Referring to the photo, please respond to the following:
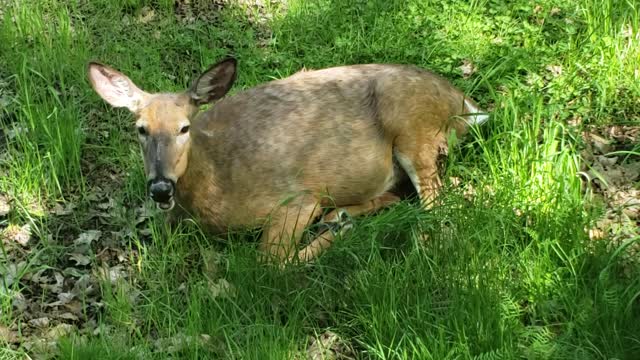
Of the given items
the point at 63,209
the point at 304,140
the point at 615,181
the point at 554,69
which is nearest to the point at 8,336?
the point at 63,209

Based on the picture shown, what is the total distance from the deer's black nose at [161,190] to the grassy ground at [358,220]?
291 millimetres

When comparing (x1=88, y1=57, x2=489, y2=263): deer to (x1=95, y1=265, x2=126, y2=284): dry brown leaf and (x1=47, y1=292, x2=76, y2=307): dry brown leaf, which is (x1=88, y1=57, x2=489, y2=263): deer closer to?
(x1=95, y1=265, x2=126, y2=284): dry brown leaf

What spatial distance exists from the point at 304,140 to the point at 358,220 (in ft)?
2.11

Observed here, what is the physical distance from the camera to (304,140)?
18.1 ft

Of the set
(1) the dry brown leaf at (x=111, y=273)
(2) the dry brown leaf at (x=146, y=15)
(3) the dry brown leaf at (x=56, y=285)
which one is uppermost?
(2) the dry brown leaf at (x=146, y=15)

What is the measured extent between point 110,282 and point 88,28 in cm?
302

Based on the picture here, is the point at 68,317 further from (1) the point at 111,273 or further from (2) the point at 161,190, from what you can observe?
(2) the point at 161,190

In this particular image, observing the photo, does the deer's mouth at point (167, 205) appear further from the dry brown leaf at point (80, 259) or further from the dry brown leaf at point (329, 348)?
the dry brown leaf at point (329, 348)

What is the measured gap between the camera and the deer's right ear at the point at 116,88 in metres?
5.29

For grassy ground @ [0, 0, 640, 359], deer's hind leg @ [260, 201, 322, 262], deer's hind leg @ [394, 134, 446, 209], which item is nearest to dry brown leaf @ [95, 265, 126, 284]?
grassy ground @ [0, 0, 640, 359]

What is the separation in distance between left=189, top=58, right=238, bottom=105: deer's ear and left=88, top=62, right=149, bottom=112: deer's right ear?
32cm

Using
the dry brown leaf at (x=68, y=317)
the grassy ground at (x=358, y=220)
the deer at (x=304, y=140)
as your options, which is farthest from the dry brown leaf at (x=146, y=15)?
the dry brown leaf at (x=68, y=317)

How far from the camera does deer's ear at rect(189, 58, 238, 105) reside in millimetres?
5211

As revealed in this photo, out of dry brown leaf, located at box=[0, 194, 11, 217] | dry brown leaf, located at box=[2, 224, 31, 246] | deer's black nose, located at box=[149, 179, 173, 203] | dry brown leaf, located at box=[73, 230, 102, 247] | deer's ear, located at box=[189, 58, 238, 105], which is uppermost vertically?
deer's ear, located at box=[189, 58, 238, 105]
